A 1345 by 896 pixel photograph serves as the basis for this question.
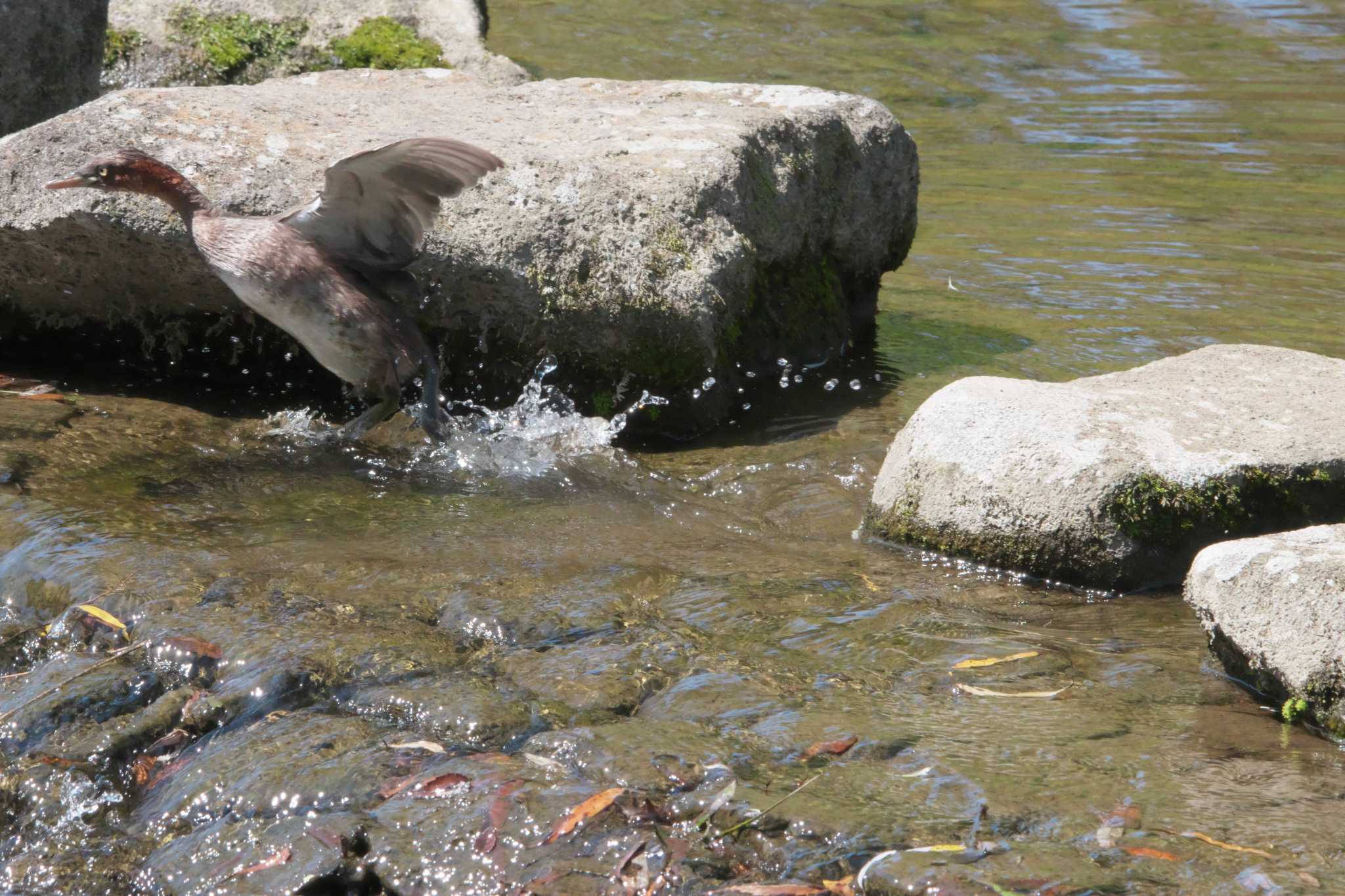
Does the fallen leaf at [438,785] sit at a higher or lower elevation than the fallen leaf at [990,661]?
lower

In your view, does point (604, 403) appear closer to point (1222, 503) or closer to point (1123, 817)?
point (1222, 503)

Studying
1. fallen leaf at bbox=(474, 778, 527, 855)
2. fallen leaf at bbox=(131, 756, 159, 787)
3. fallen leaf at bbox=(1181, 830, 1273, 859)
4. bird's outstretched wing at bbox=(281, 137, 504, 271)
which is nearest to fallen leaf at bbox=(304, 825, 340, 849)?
fallen leaf at bbox=(474, 778, 527, 855)

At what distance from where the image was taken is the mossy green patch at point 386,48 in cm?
1069

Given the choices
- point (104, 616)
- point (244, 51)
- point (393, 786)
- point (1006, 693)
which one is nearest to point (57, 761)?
point (104, 616)

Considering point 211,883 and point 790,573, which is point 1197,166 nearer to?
point 790,573

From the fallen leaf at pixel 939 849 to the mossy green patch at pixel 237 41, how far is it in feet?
30.7

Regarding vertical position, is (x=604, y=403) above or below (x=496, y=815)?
above

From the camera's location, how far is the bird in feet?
17.7

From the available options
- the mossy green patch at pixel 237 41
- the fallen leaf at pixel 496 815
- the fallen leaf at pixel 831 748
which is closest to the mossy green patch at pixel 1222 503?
the fallen leaf at pixel 831 748

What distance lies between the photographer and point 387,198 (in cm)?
554

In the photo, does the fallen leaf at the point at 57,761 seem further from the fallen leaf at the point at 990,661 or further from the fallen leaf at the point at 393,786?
the fallen leaf at the point at 990,661

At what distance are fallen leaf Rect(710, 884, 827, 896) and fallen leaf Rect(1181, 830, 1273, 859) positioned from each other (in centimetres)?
79

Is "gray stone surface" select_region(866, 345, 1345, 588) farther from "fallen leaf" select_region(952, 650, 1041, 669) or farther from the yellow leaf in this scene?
the yellow leaf

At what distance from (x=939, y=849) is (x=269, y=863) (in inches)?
55.9
